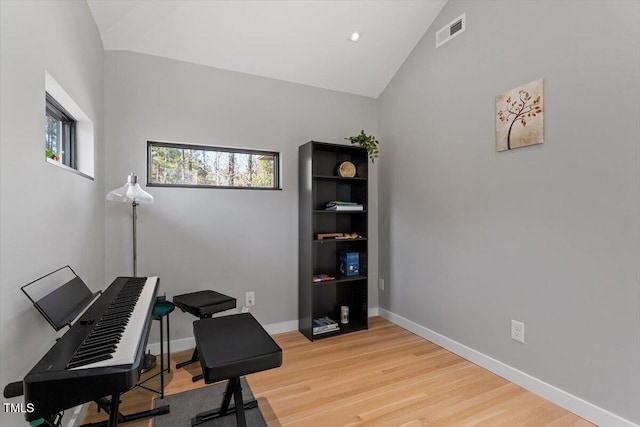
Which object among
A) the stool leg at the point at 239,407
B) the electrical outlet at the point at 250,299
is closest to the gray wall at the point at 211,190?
the electrical outlet at the point at 250,299

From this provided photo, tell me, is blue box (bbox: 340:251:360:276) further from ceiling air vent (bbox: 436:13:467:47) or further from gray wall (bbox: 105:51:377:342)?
ceiling air vent (bbox: 436:13:467:47)

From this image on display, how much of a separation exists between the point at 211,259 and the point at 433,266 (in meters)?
2.06

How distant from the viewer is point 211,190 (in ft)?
9.18

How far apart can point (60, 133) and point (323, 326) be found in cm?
257

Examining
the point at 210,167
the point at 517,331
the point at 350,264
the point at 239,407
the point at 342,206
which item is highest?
the point at 210,167

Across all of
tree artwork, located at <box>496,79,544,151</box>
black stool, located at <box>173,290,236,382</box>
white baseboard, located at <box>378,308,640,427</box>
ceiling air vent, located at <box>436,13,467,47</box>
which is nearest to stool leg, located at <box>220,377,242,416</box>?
black stool, located at <box>173,290,236,382</box>

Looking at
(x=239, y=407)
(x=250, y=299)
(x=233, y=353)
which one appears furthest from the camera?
(x=250, y=299)

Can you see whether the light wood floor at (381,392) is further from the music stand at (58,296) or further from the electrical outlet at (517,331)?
the music stand at (58,296)

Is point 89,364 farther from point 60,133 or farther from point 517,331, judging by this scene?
point 517,331

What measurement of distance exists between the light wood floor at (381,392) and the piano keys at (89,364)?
988 mm

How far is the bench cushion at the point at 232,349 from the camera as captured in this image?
134 centimetres

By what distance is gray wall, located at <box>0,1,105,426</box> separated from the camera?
41.0 inches

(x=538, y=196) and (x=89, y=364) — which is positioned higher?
(x=538, y=196)

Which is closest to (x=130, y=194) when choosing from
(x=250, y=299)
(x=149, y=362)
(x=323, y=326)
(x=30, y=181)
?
(x=30, y=181)
